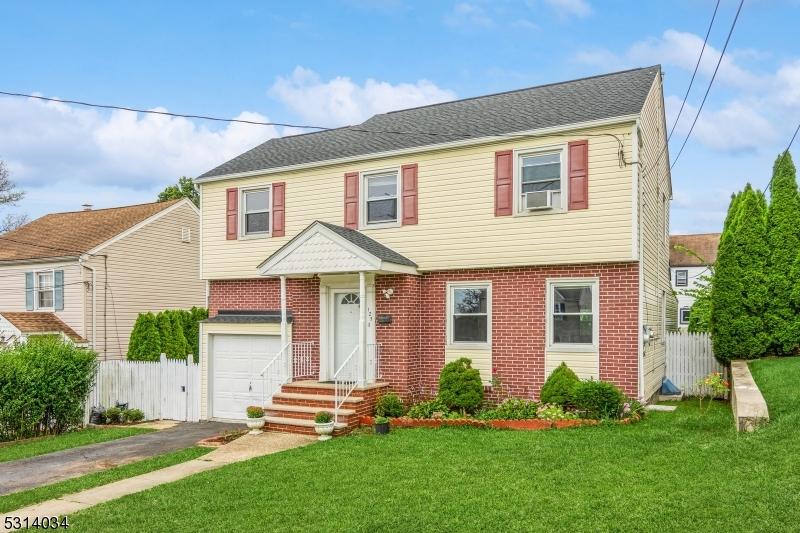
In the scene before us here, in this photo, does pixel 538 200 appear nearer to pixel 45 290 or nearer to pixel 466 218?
pixel 466 218

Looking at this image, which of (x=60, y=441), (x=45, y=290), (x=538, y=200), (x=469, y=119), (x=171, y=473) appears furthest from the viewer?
(x=45, y=290)

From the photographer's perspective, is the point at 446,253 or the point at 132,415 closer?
the point at 446,253

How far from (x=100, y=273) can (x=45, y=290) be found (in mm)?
2477

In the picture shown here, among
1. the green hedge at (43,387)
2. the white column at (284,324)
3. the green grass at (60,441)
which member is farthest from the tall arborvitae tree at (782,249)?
the green hedge at (43,387)

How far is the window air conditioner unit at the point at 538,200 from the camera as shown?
467 inches

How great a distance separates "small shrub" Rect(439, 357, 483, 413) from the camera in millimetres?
11727

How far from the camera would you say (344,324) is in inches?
550

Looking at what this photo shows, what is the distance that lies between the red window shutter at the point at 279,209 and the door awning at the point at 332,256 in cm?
159

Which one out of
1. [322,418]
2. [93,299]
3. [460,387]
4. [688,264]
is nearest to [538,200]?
[460,387]

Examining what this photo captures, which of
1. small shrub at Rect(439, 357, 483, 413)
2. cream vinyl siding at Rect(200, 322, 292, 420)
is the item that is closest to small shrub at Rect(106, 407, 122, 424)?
cream vinyl siding at Rect(200, 322, 292, 420)

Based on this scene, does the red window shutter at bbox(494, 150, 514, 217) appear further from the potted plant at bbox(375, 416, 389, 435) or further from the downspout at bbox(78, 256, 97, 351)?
the downspout at bbox(78, 256, 97, 351)

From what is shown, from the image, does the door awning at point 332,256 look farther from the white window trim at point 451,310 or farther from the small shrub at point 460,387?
the small shrub at point 460,387

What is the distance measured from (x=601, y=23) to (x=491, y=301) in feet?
21.7

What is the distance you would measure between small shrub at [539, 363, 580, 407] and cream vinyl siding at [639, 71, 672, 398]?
152 centimetres
